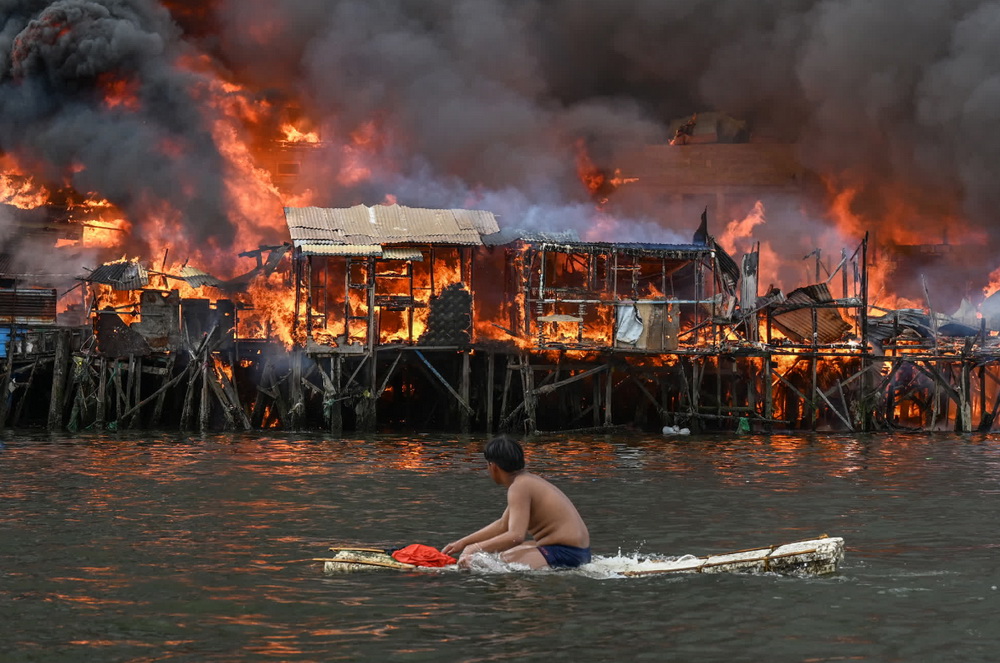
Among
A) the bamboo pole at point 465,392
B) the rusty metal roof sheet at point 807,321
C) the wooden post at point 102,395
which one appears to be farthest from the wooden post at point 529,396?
the wooden post at point 102,395

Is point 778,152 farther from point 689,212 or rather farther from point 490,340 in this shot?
point 490,340

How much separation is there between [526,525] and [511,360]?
79.3ft

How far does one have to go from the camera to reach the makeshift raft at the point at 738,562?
40.7 feet

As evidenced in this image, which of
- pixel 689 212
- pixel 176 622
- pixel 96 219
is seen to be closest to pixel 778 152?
pixel 689 212

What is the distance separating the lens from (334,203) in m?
49.5

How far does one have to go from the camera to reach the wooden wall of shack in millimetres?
35812

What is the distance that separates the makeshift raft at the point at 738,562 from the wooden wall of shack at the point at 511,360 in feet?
73.1

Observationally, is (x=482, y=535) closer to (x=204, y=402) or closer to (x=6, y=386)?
(x=204, y=402)

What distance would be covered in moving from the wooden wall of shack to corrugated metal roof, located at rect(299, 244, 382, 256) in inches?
32.2

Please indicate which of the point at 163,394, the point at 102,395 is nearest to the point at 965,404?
the point at 163,394

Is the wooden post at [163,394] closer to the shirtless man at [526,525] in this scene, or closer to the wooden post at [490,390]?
the wooden post at [490,390]

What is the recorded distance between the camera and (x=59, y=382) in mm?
35750

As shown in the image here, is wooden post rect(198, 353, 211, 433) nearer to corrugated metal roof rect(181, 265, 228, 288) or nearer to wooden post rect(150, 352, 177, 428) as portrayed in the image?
wooden post rect(150, 352, 177, 428)

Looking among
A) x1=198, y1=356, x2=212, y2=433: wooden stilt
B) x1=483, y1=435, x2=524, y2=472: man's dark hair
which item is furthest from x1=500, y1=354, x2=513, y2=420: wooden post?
x1=483, y1=435, x2=524, y2=472: man's dark hair
